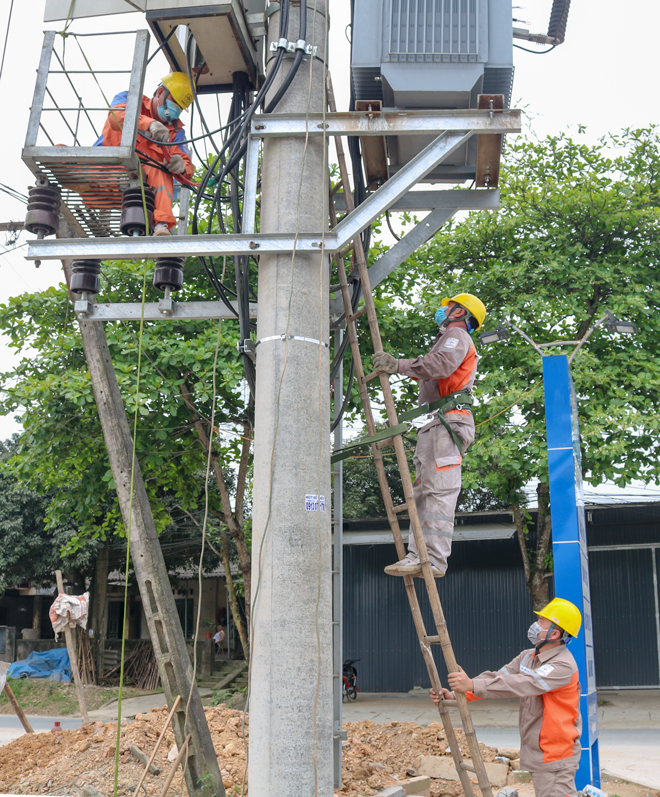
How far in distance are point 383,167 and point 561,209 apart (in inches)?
369

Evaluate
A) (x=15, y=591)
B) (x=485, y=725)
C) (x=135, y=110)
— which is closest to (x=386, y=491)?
(x=135, y=110)

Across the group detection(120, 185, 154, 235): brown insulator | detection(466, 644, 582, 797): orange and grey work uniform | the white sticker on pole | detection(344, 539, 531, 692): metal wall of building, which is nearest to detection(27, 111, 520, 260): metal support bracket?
detection(120, 185, 154, 235): brown insulator

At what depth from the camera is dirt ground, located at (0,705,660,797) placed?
722 cm

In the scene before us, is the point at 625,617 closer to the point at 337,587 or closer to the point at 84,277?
the point at 337,587

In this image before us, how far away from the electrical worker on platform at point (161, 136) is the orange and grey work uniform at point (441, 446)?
2003mm

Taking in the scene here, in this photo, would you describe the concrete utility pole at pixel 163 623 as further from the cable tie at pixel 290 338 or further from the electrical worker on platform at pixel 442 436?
the cable tie at pixel 290 338

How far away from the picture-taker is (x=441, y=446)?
5156 mm

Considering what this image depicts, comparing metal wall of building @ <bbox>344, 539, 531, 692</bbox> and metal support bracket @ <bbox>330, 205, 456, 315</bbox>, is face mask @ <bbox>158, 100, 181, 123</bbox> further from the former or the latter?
metal wall of building @ <bbox>344, 539, 531, 692</bbox>

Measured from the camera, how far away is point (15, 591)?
29.6 metres

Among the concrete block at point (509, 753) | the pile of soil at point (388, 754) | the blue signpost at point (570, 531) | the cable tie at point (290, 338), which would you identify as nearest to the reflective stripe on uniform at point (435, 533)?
the cable tie at point (290, 338)

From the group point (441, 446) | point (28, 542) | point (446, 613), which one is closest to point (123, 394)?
point (441, 446)

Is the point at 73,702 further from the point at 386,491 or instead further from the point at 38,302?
the point at 386,491

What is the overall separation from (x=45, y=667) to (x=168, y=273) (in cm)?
2136

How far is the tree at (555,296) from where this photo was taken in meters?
12.7
